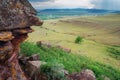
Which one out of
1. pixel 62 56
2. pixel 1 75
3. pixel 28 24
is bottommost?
pixel 62 56

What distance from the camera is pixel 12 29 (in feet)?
74.7

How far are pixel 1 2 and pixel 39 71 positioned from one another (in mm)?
8819

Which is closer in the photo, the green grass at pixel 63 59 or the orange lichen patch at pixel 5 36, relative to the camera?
the orange lichen patch at pixel 5 36

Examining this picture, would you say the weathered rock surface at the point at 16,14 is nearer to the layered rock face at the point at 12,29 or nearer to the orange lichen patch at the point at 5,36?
the layered rock face at the point at 12,29

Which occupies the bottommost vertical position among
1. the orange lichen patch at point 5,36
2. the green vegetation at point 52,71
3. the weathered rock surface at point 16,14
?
the green vegetation at point 52,71

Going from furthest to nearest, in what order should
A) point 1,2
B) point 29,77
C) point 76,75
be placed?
1. point 76,75
2. point 29,77
3. point 1,2

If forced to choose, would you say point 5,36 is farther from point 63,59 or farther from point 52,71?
point 63,59

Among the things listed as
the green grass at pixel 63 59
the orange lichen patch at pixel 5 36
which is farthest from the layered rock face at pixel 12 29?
the green grass at pixel 63 59

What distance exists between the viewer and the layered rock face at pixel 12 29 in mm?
21828

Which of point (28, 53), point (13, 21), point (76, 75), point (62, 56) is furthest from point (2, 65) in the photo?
point (62, 56)

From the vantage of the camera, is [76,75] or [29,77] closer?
[29,77]

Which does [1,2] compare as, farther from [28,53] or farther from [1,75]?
[28,53]

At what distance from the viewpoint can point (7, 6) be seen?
22.1 meters

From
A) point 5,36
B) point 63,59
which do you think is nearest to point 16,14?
point 5,36
